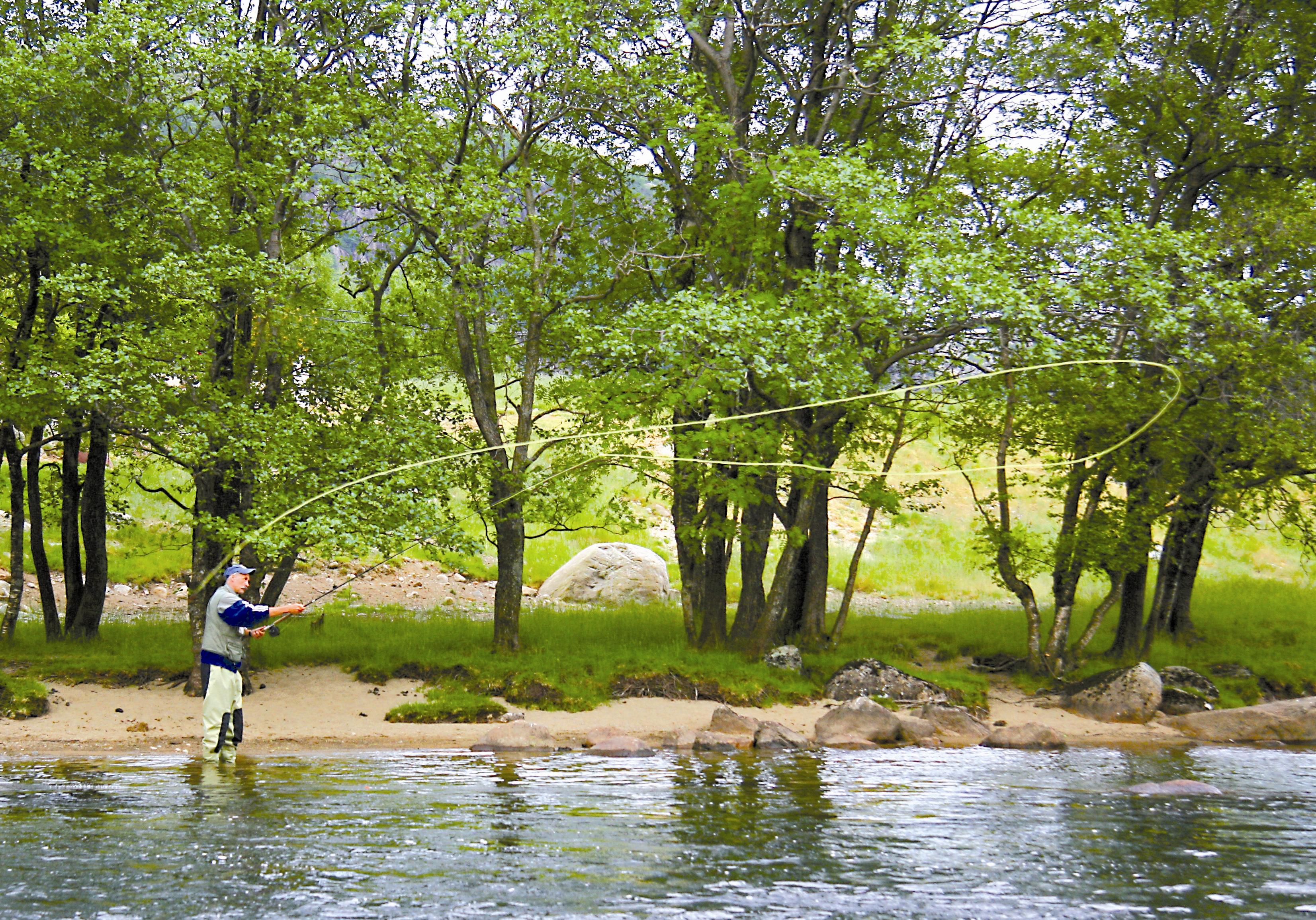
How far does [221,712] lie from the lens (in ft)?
Answer: 43.9

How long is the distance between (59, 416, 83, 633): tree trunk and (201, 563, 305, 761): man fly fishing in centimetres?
931

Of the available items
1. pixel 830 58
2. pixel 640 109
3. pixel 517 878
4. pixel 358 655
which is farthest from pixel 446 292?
pixel 517 878

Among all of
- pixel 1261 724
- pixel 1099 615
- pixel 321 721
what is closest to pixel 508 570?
pixel 321 721

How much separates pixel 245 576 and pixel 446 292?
10.5 meters

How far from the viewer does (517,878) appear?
804cm

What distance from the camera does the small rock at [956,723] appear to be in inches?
711

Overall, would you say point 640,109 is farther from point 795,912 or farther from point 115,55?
point 795,912

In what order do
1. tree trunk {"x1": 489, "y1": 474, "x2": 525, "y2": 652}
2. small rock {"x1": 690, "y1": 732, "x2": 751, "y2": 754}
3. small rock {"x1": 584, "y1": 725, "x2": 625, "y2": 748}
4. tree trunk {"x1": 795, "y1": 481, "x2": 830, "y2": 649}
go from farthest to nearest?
tree trunk {"x1": 795, "y1": 481, "x2": 830, "y2": 649} < tree trunk {"x1": 489, "y1": 474, "x2": 525, "y2": 652} < small rock {"x1": 584, "y1": 725, "x2": 625, "y2": 748} < small rock {"x1": 690, "y1": 732, "x2": 751, "y2": 754}

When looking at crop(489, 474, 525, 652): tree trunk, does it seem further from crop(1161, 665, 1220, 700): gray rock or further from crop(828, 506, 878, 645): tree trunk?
crop(1161, 665, 1220, 700): gray rock

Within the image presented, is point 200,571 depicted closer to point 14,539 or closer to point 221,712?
point 221,712

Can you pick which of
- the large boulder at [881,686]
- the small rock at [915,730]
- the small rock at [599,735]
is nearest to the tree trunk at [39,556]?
the small rock at [599,735]

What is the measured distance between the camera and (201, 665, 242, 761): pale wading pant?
13305mm

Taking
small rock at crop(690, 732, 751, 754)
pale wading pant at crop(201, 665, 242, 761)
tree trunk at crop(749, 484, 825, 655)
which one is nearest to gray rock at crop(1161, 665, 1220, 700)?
tree trunk at crop(749, 484, 825, 655)

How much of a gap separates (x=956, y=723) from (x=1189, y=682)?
22.2ft
